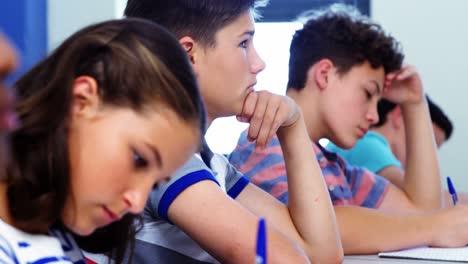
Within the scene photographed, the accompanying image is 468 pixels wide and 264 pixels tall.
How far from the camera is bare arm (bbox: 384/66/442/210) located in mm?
1813

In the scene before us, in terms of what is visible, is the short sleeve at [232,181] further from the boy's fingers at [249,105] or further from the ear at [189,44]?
the ear at [189,44]

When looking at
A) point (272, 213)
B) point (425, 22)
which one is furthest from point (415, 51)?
point (272, 213)

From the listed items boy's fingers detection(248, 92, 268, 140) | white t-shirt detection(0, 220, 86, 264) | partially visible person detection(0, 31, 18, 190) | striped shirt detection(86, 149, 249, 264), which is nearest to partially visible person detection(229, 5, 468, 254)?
boy's fingers detection(248, 92, 268, 140)

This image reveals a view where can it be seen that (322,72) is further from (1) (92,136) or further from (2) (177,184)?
(1) (92,136)

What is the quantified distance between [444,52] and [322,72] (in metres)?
1.24

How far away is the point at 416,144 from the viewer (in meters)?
1.85

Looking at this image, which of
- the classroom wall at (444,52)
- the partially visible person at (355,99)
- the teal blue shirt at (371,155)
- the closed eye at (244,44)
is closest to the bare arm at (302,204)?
the closed eye at (244,44)

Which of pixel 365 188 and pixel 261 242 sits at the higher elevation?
pixel 261 242

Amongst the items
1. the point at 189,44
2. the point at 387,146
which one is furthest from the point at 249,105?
the point at 387,146

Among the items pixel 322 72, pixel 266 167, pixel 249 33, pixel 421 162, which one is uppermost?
pixel 249 33

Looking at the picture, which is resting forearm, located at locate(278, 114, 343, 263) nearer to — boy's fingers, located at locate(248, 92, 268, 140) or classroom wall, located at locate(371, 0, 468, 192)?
boy's fingers, located at locate(248, 92, 268, 140)

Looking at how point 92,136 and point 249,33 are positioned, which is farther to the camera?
point 249,33

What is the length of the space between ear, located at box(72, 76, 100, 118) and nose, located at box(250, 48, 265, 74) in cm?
48

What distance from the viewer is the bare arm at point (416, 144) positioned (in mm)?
1813
